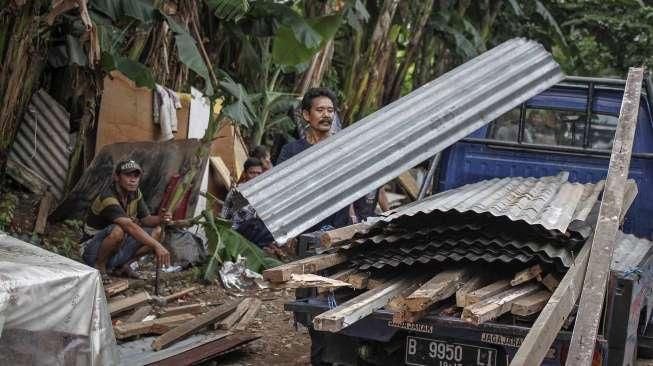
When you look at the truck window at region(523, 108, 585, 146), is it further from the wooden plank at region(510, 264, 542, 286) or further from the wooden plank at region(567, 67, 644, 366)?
the wooden plank at region(510, 264, 542, 286)

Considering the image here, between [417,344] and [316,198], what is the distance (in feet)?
2.78

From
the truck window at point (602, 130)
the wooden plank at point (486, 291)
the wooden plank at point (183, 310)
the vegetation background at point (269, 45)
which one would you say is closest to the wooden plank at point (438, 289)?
the wooden plank at point (486, 291)

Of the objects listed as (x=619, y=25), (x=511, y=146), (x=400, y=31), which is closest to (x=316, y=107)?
(x=511, y=146)

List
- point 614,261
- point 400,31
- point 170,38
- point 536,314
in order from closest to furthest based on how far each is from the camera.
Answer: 1. point 536,314
2. point 614,261
3. point 170,38
4. point 400,31

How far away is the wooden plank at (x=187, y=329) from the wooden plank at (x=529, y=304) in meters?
2.46

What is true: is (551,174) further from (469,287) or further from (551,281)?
(469,287)

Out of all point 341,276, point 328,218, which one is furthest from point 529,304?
point 328,218

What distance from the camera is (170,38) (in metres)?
9.59

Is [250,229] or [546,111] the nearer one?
[546,111]

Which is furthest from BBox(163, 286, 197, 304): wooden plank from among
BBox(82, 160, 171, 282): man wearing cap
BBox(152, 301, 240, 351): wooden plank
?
BBox(152, 301, 240, 351): wooden plank

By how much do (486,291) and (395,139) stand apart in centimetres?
133

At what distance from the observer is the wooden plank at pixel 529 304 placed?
390cm

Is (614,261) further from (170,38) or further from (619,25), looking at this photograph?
(619,25)

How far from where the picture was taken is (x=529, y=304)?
393 centimetres
